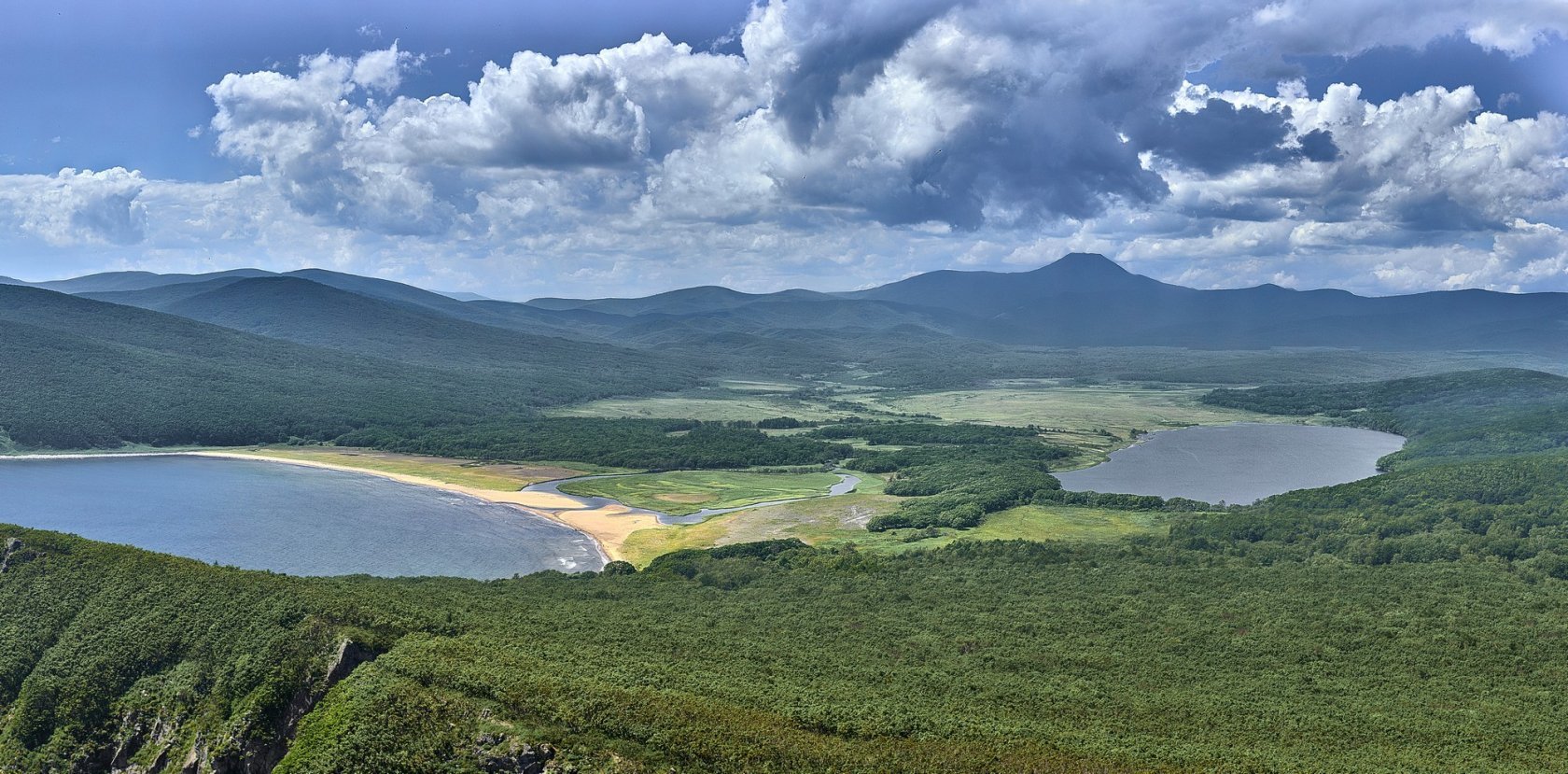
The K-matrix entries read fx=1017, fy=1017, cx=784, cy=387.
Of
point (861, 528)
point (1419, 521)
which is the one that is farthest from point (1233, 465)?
point (861, 528)

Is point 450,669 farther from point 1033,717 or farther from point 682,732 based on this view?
point 1033,717

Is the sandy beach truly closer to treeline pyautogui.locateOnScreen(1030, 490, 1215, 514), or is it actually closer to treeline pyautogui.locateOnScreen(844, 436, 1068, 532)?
treeline pyautogui.locateOnScreen(844, 436, 1068, 532)

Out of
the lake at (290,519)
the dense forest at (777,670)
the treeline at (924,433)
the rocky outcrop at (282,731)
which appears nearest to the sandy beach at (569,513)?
the lake at (290,519)

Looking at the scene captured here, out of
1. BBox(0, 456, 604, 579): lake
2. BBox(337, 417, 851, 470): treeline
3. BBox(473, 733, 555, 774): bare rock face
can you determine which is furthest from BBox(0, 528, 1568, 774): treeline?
BBox(337, 417, 851, 470): treeline

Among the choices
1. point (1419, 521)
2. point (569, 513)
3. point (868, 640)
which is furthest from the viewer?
point (569, 513)

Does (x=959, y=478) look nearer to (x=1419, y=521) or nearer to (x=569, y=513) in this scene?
(x=569, y=513)

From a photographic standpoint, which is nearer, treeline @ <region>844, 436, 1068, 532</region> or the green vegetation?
treeline @ <region>844, 436, 1068, 532</region>
